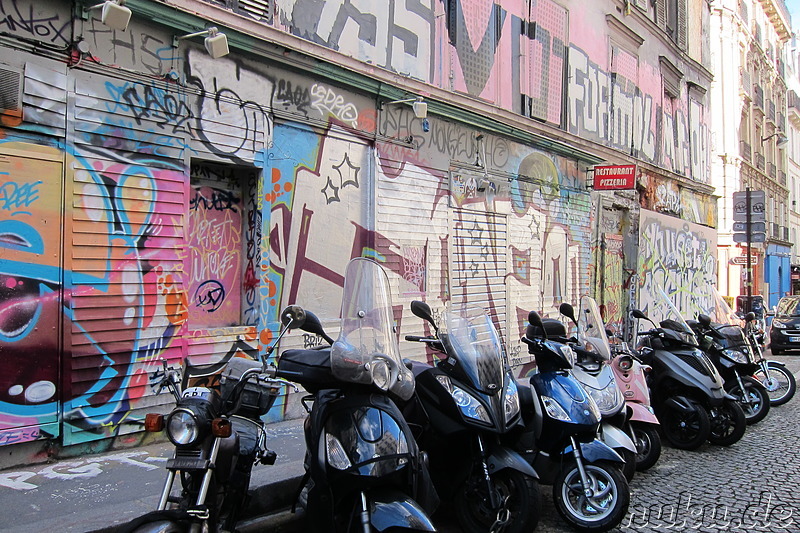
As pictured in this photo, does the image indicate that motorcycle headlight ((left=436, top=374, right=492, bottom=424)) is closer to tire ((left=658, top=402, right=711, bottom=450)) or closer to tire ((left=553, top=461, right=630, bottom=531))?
tire ((left=553, top=461, right=630, bottom=531))

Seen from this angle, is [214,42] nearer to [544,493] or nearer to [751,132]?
[544,493]

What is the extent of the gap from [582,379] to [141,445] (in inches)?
159

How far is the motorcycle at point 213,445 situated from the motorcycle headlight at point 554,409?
2.16 m

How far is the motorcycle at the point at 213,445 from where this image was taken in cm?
293

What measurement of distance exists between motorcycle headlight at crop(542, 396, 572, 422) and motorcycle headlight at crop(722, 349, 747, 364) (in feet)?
14.8

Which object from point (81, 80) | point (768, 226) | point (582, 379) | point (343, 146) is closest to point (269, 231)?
point (343, 146)

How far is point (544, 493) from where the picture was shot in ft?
18.4

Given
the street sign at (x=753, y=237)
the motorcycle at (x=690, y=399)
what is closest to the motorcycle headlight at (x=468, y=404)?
the motorcycle at (x=690, y=399)

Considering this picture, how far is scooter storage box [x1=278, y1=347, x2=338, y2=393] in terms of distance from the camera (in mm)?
3490

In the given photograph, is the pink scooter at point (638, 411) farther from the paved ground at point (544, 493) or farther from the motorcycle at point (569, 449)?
the motorcycle at point (569, 449)

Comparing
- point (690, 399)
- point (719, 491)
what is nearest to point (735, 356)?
point (690, 399)

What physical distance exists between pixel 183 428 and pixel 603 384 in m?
3.64

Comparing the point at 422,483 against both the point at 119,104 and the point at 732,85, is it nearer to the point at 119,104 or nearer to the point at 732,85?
the point at 119,104

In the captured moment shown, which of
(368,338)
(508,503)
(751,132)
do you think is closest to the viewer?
(368,338)
